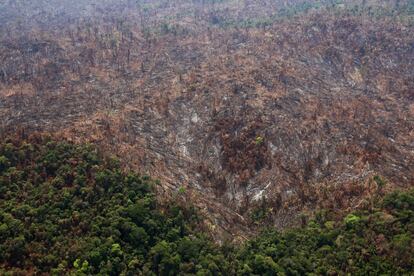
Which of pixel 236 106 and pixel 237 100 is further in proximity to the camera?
pixel 237 100

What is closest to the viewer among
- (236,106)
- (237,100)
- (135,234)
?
(135,234)

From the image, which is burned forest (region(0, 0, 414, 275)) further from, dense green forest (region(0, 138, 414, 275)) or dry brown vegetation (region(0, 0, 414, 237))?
dense green forest (region(0, 138, 414, 275))

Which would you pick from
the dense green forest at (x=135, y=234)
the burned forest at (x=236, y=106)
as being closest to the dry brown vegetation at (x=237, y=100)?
the burned forest at (x=236, y=106)

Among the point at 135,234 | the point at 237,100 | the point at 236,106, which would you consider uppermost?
the point at 237,100

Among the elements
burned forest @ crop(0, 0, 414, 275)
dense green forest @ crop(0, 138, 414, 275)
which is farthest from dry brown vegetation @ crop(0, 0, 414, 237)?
dense green forest @ crop(0, 138, 414, 275)

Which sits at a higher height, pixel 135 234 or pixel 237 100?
pixel 237 100

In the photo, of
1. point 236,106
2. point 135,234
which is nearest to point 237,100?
point 236,106

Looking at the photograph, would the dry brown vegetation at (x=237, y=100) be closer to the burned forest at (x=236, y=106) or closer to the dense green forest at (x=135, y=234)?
the burned forest at (x=236, y=106)

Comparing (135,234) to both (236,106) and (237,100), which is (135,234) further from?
(237,100)
